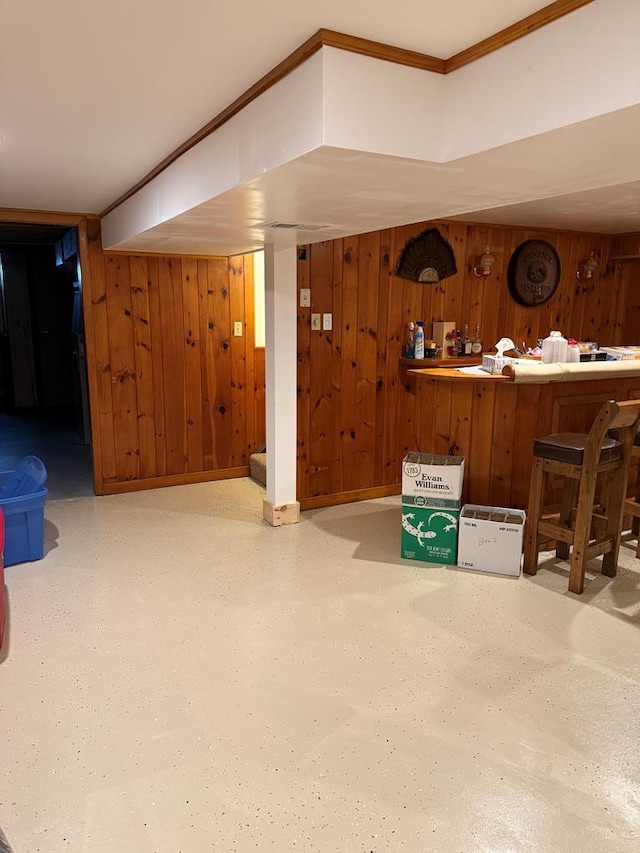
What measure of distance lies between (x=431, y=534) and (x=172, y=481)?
239 cm

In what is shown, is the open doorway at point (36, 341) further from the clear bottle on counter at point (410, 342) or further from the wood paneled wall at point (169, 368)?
the clear bottle on counter at point (410, 342)

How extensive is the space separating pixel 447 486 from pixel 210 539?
1526 millimetres

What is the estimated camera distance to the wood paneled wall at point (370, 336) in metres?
4.33

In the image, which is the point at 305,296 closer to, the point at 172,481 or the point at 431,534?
the point at 431,534

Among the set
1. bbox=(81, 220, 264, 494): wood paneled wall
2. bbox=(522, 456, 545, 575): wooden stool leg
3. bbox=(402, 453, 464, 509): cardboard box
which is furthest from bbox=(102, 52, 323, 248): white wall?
bbox=(522, 456, 545, 575): wooden stool leg

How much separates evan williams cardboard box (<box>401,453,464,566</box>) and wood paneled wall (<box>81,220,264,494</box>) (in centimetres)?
214

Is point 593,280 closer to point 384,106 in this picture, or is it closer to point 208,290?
point 208,290

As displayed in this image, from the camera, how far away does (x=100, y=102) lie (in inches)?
80.4

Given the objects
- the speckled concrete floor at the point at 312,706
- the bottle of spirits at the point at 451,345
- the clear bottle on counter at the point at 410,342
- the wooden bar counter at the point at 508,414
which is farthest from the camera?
the bottle of spirits at the point at 451,345

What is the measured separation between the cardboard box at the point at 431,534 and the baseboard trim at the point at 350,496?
3.45 ft

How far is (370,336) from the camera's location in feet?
14.9

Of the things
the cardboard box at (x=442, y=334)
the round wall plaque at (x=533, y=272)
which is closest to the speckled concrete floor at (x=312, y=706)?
the cardboard box at (x=442, y=334)

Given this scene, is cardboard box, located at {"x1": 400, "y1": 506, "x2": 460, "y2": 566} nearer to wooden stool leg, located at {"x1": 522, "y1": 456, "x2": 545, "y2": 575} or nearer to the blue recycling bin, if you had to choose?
wooden stool leg, located at {"x1": 522, "y1": 456, "x2": 545, "y2": 575}

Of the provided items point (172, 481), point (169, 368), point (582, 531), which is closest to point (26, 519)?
point (172, 481)
